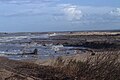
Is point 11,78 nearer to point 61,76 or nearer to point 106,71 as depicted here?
point 61,76

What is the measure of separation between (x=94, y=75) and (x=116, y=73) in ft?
3.27

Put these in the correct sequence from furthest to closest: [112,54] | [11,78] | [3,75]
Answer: [3,75], [11,78], [112,54]

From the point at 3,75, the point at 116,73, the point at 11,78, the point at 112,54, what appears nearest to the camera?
the point at 116,73

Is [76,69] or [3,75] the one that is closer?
[76,69]

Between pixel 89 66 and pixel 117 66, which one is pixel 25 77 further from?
pixel 117 66

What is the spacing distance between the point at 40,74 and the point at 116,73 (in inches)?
196

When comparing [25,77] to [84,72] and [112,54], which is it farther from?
[112,54]

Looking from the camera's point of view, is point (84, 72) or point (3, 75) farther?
point (3, 75)

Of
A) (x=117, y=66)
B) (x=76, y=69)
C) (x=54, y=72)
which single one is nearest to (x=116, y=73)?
(x=117, y=66)

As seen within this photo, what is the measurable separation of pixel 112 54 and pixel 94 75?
147 cm

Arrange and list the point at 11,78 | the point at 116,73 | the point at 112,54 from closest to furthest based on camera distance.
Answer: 1. the point at 116,73
2. the point at 112,54
3. the point at 11,78

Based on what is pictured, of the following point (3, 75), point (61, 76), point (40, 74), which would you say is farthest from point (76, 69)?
point (3, 75)

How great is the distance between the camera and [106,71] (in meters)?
15.5

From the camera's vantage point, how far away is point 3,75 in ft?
62.6
